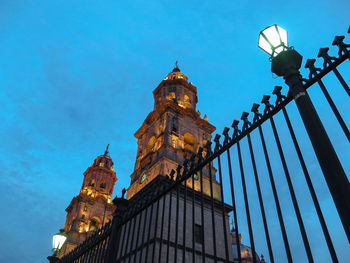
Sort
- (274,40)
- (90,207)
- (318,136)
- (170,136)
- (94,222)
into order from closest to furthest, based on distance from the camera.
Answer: (318,136), (274,40), (170,136), (94,222), (90,207)

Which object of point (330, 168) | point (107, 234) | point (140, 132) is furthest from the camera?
point (140, 132)

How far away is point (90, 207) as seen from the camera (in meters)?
52.3

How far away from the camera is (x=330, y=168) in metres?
3.20

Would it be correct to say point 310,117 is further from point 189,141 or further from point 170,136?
point 189,141

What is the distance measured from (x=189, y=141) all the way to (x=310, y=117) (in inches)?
1168

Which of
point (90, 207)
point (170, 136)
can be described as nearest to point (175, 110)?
point (170, 136)

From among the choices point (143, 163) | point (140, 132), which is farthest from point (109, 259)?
point (140, 132)

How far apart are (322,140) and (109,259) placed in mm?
5121

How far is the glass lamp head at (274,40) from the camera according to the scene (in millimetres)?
4520

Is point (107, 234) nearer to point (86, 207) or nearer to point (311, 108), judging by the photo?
point (311, 108)

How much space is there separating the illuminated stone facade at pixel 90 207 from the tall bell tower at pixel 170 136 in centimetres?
1847

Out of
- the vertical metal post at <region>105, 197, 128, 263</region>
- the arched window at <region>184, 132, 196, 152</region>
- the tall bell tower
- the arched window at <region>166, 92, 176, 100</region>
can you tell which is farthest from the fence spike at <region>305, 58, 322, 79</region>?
the arched window at <region>166, 92, 176, 100</region>

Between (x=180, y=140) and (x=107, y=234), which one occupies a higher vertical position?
(x=180, y=140)

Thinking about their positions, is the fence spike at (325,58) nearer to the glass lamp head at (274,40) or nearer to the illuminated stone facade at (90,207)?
the glass lamp head at (274,40)
